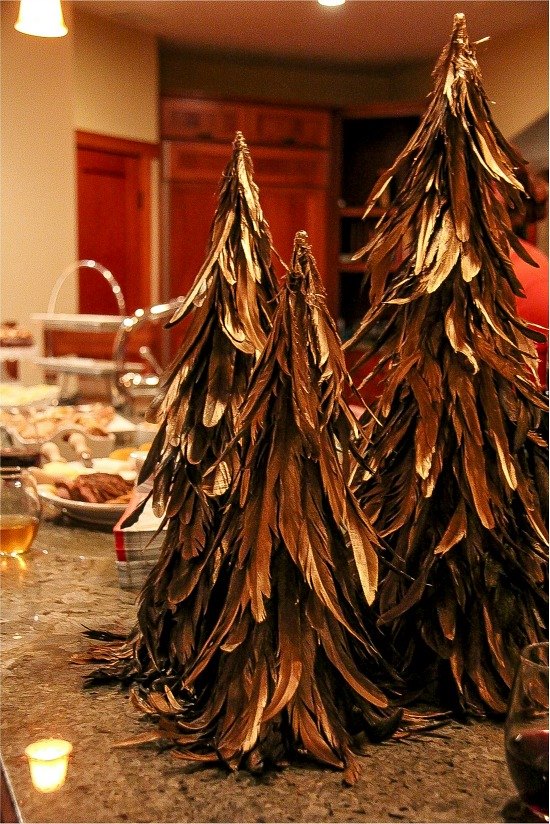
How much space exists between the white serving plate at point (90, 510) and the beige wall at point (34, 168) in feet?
14.3

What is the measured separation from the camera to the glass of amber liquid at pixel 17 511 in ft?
4.58

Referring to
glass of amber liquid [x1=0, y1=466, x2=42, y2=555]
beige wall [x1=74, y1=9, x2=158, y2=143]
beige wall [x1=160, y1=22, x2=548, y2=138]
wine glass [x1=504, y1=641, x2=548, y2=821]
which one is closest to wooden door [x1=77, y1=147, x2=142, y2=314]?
beige wall [x1=74, y1=9, x2=158, y2=143]

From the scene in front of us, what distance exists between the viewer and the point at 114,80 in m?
6.06

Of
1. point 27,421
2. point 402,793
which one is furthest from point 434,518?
point 27,421

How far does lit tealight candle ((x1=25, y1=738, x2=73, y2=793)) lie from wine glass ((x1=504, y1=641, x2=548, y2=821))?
31 centimetres

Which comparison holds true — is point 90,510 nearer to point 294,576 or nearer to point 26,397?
point 294,576

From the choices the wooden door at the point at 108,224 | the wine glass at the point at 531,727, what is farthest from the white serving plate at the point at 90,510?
the wooden door at the point at 108,224

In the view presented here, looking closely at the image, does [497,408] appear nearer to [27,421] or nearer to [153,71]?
[27,421]

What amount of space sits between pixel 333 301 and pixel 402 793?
6108mm

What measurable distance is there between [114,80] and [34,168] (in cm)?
78

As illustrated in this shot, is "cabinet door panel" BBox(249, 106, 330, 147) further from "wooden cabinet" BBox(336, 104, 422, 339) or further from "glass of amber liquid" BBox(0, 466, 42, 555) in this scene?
"glass of amber liquid" BBox(0, 466, 42, 555)

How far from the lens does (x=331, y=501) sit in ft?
2.37

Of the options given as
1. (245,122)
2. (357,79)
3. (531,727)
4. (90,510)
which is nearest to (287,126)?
(245,122)

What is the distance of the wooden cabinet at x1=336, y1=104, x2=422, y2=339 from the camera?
21.8 ft
